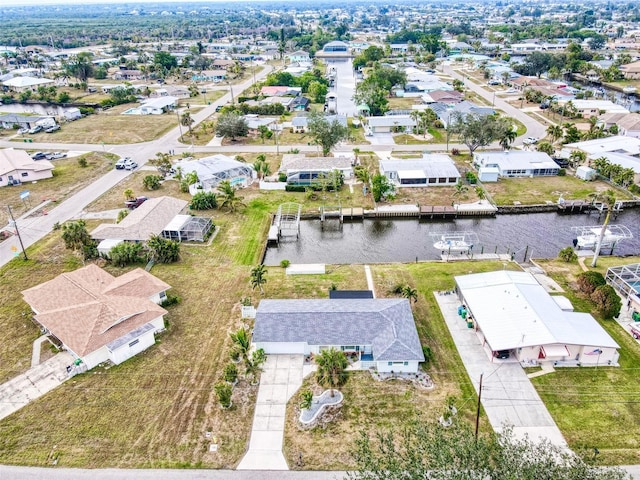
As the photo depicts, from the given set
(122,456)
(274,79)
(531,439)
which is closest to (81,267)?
(122,456)

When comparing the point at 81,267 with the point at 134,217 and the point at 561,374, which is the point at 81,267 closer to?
the point at 134,217

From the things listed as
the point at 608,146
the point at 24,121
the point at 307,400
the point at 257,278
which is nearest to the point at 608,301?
the point at 307,400

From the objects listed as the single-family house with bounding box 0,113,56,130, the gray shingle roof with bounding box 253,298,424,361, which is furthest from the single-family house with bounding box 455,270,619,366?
the single-family house with bounding box 0,113,56,130

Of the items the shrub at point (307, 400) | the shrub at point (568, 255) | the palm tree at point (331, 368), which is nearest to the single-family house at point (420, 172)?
the shrub at point (568, 255)

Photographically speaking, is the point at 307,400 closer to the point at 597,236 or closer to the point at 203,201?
the point at 203,201

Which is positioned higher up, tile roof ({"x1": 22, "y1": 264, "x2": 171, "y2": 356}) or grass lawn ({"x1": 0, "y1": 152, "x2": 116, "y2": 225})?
tile roof ({"x1": 22, "y1": 264, "x2": 171, "y2": 356})

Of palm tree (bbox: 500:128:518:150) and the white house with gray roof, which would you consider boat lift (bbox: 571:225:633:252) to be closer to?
palm tree (bbox: 500:128:518:150)
